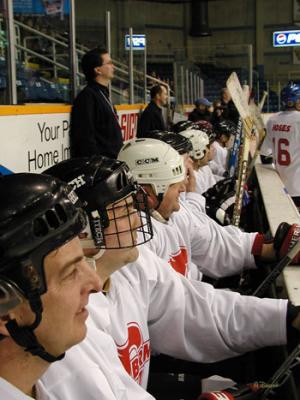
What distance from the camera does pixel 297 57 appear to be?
57.8 ft

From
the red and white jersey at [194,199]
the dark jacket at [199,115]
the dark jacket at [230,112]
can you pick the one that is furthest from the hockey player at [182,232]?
the dark jacket at [199,115]

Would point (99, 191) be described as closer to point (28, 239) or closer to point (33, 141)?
point (28, 239)

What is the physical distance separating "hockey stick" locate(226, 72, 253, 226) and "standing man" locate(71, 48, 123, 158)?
802mm

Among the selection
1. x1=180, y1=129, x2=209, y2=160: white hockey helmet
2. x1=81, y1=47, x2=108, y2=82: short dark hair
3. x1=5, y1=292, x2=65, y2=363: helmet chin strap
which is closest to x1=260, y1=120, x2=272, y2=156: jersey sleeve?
x1=180, y1=129, x2=209, y2=160: white hockey helmet

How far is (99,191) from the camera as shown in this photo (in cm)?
136

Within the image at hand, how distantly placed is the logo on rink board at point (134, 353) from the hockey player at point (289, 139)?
3.62 metres

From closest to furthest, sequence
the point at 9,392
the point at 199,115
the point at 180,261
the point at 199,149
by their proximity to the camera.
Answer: the point at 9,392 < the point at 180,261 < the point at 199,149 < the point at 199,115

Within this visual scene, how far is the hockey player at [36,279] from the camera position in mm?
817

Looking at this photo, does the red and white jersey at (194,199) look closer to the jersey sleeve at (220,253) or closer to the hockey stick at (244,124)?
the jersey sleeve at (220,253)

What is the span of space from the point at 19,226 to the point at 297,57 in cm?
1788

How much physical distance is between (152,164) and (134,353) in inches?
29.2

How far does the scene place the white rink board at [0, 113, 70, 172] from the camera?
2.74 metres

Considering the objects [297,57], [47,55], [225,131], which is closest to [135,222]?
[47,55]

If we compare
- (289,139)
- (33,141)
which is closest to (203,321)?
(33,141)
